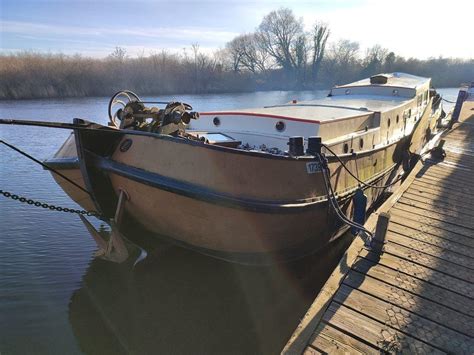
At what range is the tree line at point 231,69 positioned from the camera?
87.4ft

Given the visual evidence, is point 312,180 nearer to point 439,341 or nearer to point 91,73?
point 439,341

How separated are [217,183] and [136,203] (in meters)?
1.31

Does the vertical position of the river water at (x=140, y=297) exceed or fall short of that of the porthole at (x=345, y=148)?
it falls short

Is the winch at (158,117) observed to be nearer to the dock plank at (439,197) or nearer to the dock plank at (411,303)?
the dock plank at (411,303)

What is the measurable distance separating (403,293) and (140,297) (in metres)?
3.59

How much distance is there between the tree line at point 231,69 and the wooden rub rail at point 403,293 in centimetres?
2758

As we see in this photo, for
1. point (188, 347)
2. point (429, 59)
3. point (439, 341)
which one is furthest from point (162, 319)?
point (429, 59)

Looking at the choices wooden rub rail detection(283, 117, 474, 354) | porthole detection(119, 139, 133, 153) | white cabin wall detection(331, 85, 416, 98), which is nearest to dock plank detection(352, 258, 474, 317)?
wooden rub rail detection(283, 117, 474, 354)

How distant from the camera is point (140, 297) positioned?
16.6 ft

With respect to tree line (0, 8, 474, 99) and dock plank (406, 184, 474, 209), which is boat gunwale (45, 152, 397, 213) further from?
tree line (0, 8, 474, 99)

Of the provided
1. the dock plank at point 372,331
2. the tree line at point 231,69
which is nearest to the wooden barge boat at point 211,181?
the dock plank at point 372,331

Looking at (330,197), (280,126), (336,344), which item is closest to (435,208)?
(330,197)

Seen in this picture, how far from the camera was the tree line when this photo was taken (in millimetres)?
26625

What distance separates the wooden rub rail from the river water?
1266mm
